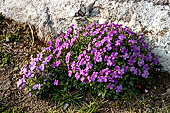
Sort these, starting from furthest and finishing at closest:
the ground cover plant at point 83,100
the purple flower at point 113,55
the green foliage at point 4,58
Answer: the green foliage at point 4,58
the ground cover plant at point 83,100
the purple flower at point 113,55

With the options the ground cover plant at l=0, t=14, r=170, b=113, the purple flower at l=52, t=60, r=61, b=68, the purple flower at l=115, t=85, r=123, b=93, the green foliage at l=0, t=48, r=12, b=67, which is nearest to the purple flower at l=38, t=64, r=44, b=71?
the purple flower at l=52, t=60, r=61, b=68

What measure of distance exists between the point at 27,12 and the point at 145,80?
218 cm

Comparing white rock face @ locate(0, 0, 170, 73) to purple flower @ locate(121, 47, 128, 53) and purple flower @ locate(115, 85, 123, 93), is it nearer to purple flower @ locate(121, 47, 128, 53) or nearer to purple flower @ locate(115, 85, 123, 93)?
purple flower @ locate(121, 47, 128, 53)

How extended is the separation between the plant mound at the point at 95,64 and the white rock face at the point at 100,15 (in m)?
0.24

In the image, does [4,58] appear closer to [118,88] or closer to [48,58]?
[48,58]

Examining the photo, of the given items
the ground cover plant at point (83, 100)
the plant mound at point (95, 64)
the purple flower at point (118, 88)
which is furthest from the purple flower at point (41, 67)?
the purple flower at point (118, 88)

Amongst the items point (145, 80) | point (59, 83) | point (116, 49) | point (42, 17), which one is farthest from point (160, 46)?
point (42, 17)

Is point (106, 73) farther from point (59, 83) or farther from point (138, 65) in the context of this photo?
point (59, 83)

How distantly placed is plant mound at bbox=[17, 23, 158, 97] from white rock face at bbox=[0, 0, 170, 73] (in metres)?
0.24

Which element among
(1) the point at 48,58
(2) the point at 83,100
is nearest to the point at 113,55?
(2) the point at 83,100

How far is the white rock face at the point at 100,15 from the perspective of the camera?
3.84 metres

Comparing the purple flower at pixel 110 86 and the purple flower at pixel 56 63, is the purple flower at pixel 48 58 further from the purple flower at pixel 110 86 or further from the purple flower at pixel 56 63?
the purple flower at pixel 110 86

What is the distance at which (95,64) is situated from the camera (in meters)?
3.52

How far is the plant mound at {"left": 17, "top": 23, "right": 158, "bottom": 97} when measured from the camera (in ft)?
11.3
